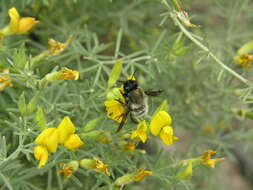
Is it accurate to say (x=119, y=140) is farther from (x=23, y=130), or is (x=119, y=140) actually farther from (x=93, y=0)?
(x=93, y=0)

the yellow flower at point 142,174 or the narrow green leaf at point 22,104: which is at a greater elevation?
the narrow green leaf at point 22,104

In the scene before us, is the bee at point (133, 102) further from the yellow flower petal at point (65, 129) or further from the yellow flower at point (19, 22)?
the yellow flower at point (19, 22)

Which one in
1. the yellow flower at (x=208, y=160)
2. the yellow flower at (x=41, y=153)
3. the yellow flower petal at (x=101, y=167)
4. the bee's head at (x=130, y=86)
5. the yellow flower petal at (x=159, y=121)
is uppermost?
the bee's head at (x=130, y=86)

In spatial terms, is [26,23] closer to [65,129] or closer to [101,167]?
[65,129]

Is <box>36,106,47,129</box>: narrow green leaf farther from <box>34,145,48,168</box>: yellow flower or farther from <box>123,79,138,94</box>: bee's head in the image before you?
<box>123,79,138,94</box>: bee's head

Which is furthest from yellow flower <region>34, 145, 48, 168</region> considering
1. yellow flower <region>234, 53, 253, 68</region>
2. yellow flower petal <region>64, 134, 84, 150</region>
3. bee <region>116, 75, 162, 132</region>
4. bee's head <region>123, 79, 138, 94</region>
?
yellow flower <region>234, 53, 253, 68</region>

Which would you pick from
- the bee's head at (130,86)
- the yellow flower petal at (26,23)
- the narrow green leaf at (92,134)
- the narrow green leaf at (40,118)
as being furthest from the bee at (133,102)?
the yellow flower petal at (26,23)

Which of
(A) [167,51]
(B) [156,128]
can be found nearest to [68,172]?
(B) [156,128]

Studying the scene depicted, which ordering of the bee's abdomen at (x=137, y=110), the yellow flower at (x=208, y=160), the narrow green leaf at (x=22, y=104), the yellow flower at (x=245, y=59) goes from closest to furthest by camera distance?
1. the narrow green leaf at (x=22, y=104)
2. the bee's abdomen at (x=137, y=110)
3. the yellow flower at (x=208, y=160)
4. the yellow flower at (x=245, y=59)
